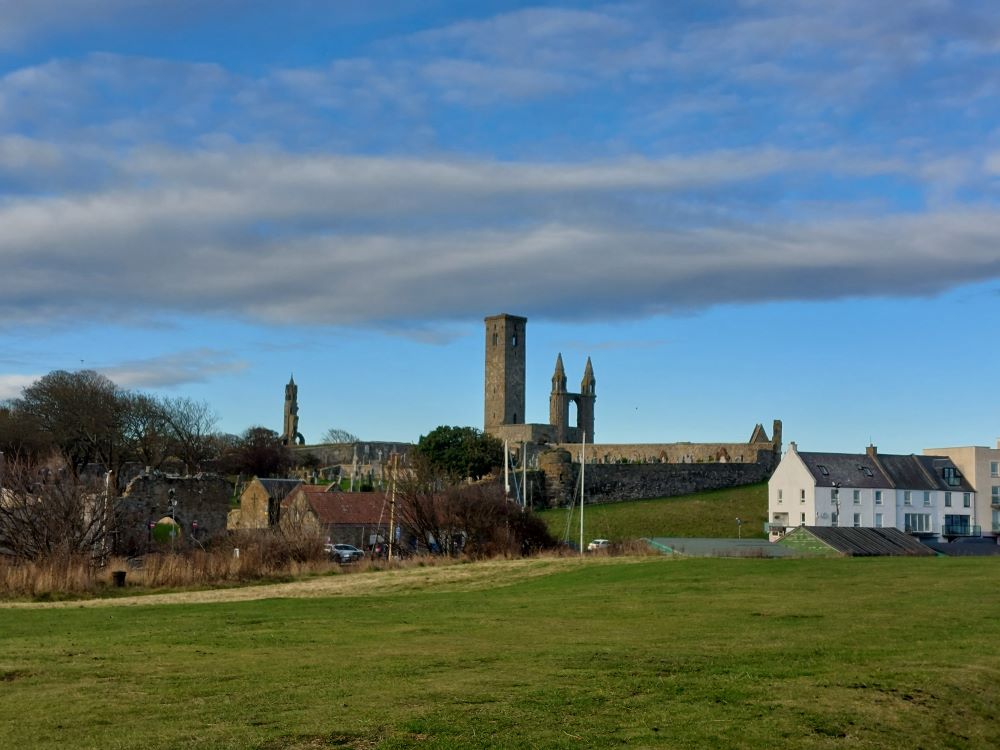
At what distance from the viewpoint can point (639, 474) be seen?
8481cm

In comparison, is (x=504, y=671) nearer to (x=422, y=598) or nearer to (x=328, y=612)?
(x=328, y=612)

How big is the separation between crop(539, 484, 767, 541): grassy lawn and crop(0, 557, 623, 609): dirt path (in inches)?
1011

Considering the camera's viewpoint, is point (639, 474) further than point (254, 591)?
Yes

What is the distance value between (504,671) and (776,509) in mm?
58878

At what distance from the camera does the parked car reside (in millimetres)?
44112

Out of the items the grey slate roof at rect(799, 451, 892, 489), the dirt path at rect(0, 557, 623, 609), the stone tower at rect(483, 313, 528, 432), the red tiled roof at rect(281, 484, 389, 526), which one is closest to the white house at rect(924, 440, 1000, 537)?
the grey slate roof at rect(799, 451, 892, 489)

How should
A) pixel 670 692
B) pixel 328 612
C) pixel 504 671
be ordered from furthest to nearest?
pixel 328 612, pixel 504 671, pixel 670 692

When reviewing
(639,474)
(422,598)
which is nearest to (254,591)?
(422,598)

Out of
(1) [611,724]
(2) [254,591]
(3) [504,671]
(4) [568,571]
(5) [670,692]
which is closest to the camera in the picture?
(1) [611,724]

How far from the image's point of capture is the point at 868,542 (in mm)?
43719

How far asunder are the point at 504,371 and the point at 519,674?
113696 mm

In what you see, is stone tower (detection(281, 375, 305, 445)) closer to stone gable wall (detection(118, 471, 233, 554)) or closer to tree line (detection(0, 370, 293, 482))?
tree line (detection(0, 370, 293, 482))

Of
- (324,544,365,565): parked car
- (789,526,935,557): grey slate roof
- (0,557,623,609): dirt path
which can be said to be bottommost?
(324,544,365,565): parked car

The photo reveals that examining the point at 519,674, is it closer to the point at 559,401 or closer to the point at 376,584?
the point at 376,584
